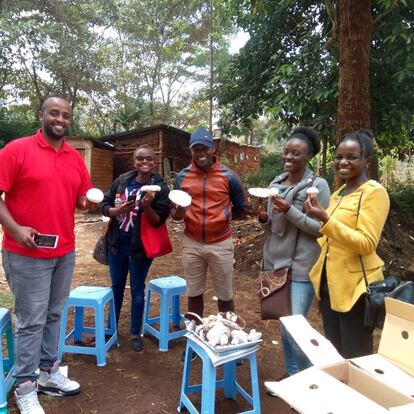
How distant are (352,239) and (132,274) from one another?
2032 millimetres

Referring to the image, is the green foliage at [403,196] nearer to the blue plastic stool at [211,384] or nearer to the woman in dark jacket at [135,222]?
the woman in dark jacket at [135,222]

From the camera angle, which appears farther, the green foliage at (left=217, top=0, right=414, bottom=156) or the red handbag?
the green foliage at (left=217, top=0, right=414, bottom=156)

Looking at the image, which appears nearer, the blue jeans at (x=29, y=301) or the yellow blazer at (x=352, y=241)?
the yellow blazer at (x=352, y=241)

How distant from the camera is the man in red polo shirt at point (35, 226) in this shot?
2.31 m

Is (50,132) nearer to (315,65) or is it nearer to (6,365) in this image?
(6,365)

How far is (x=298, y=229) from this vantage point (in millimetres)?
2605

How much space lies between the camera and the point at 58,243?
8.13ft

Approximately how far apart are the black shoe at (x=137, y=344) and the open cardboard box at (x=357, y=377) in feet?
6.88

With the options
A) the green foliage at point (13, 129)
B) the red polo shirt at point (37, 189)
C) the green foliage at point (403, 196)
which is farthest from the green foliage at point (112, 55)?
the red polo shirt at point (37, 189)

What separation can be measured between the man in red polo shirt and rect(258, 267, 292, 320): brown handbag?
1361 mm

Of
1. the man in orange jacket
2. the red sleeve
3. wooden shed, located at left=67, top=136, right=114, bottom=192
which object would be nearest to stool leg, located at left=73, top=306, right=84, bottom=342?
the man in orange jacket

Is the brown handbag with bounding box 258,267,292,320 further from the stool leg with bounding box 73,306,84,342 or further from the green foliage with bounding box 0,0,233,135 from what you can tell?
the green foliage with bounding box 0,0,233,135

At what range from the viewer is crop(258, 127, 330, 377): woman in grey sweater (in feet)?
8.30

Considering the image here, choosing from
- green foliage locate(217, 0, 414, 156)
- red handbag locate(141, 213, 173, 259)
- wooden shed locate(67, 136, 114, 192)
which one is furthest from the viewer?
wooden shed locate(67, 136, 114, 192)
